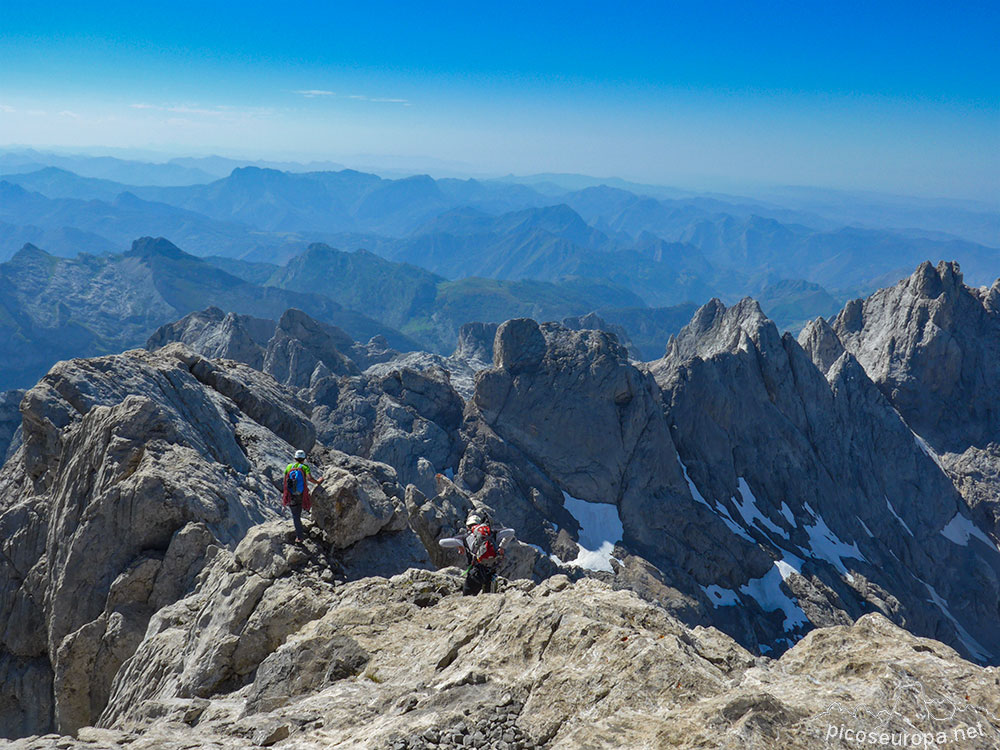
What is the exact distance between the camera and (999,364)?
379 feet

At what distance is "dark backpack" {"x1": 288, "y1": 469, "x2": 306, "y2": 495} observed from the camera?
18906mm

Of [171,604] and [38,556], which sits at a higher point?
[171,604]

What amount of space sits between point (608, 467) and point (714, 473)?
14.7 meters

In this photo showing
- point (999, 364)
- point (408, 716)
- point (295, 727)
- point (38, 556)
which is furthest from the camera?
point (999, 364)

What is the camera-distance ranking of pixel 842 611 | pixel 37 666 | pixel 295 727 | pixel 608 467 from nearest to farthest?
1. pixel 295 727
2. pixel 37 666
3. pixel 842 611
4. pixel 608 467

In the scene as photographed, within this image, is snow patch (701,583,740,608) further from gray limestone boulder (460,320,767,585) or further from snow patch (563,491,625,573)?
snow patch (563,491,625,573)

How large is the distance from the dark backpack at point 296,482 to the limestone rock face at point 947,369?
390ft

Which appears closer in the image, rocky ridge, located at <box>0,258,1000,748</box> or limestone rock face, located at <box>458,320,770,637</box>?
rocky ridge, located at <box>0,258,1000,748</box>

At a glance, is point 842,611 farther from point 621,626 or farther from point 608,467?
point 621,626

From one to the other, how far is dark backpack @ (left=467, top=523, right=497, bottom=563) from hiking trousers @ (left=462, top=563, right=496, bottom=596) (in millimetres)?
275

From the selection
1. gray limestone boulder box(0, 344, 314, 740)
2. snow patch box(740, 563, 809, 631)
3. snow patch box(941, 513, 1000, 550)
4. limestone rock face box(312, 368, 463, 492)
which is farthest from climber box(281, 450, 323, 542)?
snow patch box(941, 513, 1000, 550)

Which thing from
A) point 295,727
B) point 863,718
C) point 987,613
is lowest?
point 987,613

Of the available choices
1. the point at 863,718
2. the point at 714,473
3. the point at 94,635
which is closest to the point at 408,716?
the point at 863,718

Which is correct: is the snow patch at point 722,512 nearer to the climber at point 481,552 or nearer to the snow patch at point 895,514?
the snow patch at point 895,514
